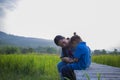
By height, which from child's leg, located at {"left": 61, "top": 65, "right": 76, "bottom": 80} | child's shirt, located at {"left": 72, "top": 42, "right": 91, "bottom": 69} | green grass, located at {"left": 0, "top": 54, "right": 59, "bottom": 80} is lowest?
green grass, located at {"left": 0, "top": 54, "right": 59, "bottom": 80}

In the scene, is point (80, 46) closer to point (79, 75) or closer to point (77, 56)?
point (77, 56)

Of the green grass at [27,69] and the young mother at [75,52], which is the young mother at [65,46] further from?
the green grass at [27,69]

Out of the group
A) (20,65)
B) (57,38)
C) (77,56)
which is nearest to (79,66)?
(77,56)

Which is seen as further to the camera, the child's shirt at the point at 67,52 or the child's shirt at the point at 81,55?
the child's shirt at the point at 67,52

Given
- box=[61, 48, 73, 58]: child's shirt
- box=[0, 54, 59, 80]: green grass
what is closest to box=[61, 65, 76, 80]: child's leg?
box=[61, 48, 73, 58]: child's shirt

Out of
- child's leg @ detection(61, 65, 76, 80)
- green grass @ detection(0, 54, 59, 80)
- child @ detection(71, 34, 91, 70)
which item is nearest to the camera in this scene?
child @ detection(71, 34, 91, 70)

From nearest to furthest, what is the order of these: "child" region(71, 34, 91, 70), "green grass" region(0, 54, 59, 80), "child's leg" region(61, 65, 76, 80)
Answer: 1. "child" region(71, 34, 91, 70)
2. "child's leg" region(61, 65, 76, 80)
3. "green grass" region(0, 54, 59, 80)

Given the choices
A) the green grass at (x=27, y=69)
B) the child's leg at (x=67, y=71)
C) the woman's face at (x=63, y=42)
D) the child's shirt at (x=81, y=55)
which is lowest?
the green grass at (x=27, y=69)

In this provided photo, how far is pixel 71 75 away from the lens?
3311 millimetres

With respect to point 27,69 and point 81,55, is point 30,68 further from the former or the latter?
point 81,55

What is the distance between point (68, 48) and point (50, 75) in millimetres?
3058

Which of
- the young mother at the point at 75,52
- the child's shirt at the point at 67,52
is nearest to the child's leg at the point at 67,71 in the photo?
the young mother at the point at 75,52

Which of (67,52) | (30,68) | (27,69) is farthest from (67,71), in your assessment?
(27,69)

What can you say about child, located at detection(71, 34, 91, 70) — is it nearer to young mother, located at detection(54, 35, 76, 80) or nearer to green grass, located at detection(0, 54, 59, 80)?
young mother, located at detection(54, 35, 76, 80)
